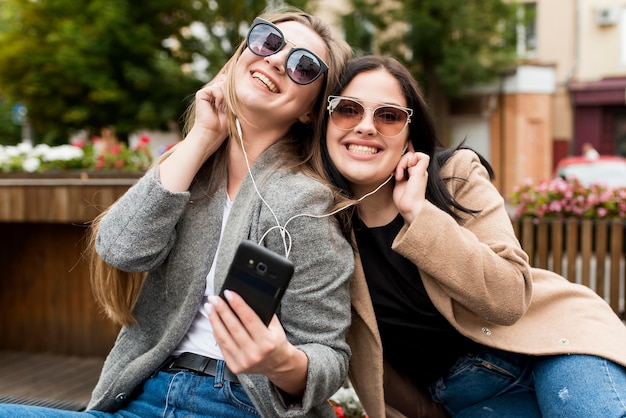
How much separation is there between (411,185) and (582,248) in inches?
155

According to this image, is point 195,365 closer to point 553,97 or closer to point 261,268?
point 261,268

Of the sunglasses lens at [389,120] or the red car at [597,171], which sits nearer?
the sunglasses lens at [389,120]

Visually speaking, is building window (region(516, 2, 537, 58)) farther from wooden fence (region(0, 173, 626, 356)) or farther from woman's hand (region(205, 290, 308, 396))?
woman's hand (region(205, 290, 308, 396))

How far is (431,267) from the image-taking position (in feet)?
6.35

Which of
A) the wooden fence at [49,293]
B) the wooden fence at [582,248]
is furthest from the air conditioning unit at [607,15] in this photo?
the wooden fence at [49,293]

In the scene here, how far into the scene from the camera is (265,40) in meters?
2.05

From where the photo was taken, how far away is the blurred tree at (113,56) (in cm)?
1625

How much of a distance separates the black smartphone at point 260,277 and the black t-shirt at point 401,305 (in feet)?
2.38

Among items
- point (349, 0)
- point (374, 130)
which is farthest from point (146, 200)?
point (349, 0)

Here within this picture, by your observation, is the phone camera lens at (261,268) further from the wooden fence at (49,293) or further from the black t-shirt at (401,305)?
the wooden fence at (49,293)

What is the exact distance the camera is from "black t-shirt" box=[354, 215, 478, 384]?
214cm

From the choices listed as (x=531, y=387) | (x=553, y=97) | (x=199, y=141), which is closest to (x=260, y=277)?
(x=199, y=141)

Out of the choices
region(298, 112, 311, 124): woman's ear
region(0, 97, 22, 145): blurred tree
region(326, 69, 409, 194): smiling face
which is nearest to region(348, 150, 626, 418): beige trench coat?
region(326, 69, 409, 194): smiling face

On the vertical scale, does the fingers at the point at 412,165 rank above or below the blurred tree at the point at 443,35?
below
